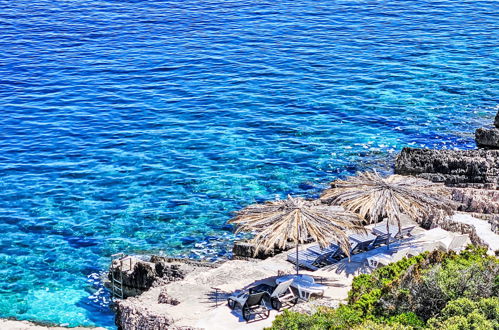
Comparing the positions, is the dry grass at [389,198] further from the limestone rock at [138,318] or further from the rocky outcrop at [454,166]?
the limestone rock at [138,318]

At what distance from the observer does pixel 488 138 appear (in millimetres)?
34781

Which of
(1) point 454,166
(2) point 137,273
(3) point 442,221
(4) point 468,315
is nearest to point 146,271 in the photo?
(2) point 137,273

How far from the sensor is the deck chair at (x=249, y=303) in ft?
67.1

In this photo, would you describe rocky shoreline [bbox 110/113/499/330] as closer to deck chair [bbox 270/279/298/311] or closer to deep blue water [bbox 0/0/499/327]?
deep blue water [bbox 0/0/499/327]

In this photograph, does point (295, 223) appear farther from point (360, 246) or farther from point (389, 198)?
point (360, 246)

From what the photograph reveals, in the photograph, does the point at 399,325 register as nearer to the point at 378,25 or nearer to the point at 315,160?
the point at 315,160

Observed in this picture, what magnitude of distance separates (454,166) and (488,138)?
476 cm

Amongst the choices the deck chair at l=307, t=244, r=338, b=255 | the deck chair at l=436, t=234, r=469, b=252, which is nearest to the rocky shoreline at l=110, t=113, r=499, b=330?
the deck chair at l=436, t=234, r=469, b=252

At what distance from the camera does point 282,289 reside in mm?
21500

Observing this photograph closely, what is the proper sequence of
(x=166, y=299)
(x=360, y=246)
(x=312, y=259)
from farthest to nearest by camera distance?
(x=360, y=246)
(x=312, y=259)
(x=166, y=299)

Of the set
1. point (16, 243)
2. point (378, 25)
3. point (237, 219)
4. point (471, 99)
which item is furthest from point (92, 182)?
point (378, 25)

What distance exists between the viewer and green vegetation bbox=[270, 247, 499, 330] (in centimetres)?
1645

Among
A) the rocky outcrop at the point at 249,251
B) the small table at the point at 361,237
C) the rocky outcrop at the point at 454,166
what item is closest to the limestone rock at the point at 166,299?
the rocky outcrop at the point at 249,251

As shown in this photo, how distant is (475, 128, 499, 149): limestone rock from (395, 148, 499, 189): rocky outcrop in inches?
83.9
